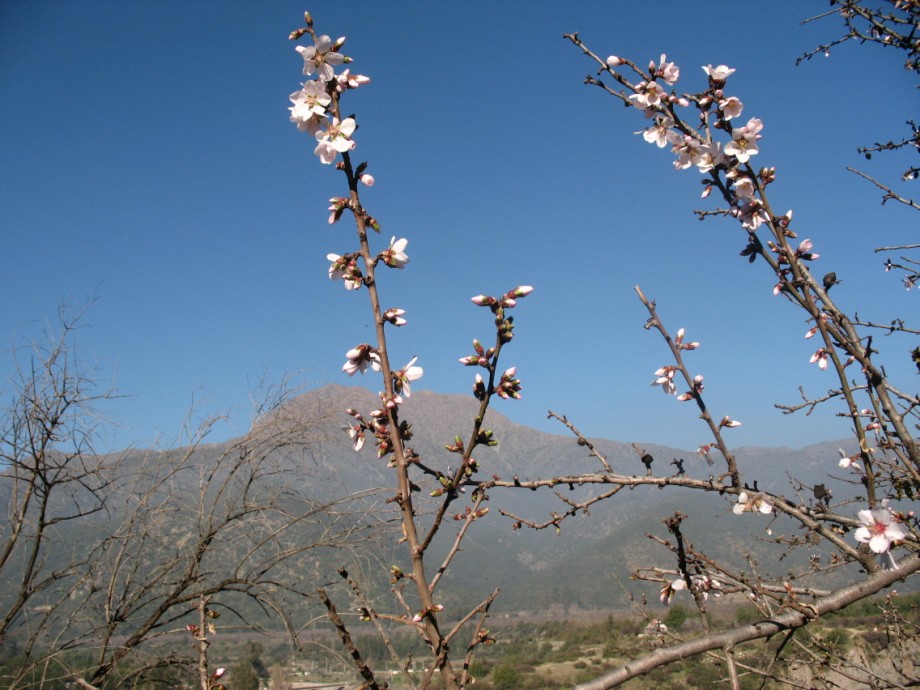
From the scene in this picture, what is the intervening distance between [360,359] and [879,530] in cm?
165

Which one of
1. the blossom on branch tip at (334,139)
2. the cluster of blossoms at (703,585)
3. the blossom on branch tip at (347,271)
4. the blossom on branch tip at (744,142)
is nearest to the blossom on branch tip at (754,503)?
the cluster of blossoms at (703,585)

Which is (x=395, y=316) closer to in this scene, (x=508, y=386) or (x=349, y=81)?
(x=508, y=386)

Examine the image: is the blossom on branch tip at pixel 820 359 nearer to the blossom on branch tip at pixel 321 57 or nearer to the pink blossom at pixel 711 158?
the pink blossom at pixel 711 158

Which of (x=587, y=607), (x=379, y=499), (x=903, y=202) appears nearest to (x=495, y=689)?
(x=379, y=499)

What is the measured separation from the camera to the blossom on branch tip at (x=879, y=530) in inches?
63.0

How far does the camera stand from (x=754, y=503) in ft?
7.18

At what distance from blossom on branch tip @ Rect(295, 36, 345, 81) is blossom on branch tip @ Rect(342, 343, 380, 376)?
859 millimetres

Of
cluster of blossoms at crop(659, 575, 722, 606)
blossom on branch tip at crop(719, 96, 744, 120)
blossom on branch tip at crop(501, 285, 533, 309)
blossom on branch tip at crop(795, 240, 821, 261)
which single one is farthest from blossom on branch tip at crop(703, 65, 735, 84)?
cluster of blossoms at crop(659, 575, 722, 606)

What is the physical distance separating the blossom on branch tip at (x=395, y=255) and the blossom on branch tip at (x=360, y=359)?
0.26 m

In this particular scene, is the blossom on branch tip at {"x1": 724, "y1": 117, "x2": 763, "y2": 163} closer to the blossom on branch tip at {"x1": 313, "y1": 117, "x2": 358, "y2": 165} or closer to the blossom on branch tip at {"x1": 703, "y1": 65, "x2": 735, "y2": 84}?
the blossom on branch tip at {"x1": 703, "y1": 65, "x2": 735, "y2": 84}

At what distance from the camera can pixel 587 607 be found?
350 feet

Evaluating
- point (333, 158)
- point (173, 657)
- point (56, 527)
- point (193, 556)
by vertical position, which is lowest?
point (173, 657)

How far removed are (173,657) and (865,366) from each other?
7.23 m

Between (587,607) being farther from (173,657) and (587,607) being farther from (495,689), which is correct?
(173,657)
